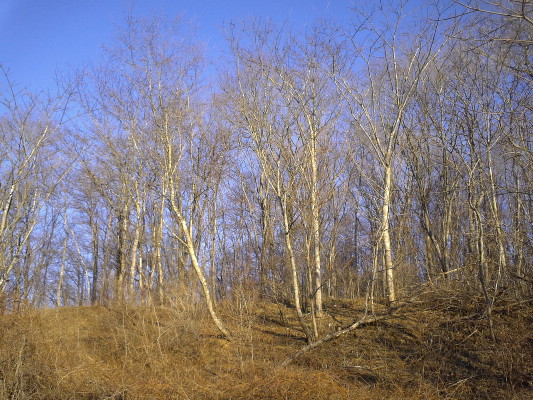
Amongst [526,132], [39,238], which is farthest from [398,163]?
[39,238]

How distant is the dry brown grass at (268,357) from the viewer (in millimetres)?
8289

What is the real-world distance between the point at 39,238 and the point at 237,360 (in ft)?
74.2

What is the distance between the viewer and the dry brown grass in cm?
829

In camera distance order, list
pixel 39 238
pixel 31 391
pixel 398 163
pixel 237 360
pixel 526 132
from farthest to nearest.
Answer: pixel 39 238 → pixel 398 163 → pixel 526 132 → pixel 237 360 → pixel 31 391

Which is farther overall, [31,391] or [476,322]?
[476,322]

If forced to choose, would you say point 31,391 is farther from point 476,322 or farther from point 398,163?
point 398,163

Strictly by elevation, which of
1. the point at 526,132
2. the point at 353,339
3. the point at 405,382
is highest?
the point at 526,132

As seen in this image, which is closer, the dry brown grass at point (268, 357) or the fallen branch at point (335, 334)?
the dry brown grass at point (268, 357)

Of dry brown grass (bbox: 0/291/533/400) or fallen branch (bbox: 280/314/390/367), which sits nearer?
dry brown grass (bbox: 0/291/533/400)

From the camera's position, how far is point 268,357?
10352 mm

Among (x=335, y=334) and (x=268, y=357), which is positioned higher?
(x=335, y=334)

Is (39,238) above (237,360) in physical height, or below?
above

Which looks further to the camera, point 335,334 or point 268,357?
point 335,334

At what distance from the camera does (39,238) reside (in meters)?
28.3
